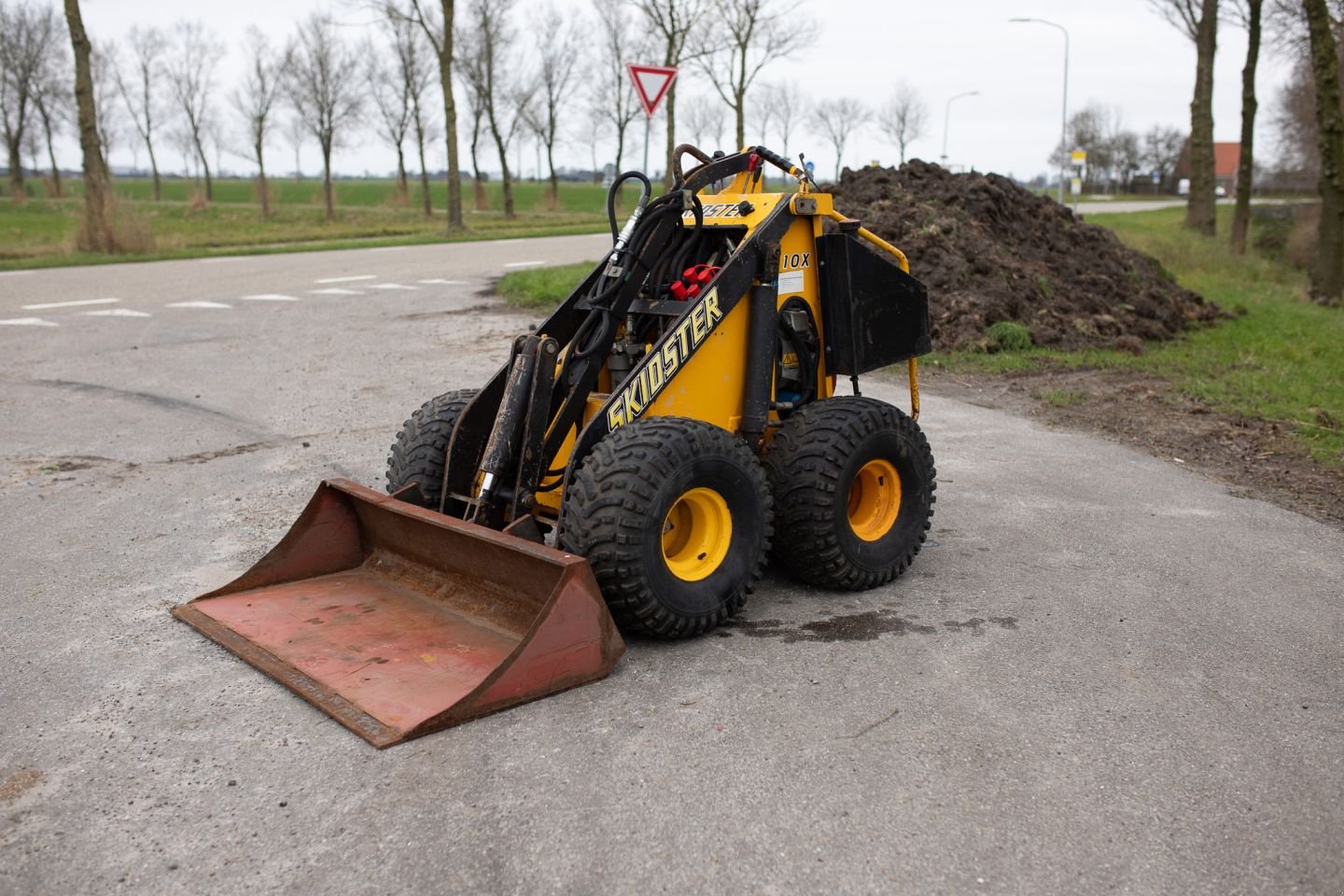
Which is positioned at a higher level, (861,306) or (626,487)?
(861,306)

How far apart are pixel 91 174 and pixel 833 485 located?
20068 millimetres

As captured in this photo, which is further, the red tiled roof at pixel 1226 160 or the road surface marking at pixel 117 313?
the red tiled roof at pixel 1226 160

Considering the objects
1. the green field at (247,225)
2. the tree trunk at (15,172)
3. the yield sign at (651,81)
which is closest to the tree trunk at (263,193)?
the green field at (247,225)

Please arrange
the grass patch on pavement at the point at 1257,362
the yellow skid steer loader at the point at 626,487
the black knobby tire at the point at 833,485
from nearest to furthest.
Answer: the yellow skid steer loader at the point at 626,487 → the black knobby tire at the point at 833,485 → the grass patch on pavement at the point at 1257,362

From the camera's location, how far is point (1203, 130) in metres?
24.8

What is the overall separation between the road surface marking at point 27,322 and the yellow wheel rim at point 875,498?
10.2 meters

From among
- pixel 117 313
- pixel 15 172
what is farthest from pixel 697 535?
pixel 15 172

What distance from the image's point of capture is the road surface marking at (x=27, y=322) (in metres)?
12.3

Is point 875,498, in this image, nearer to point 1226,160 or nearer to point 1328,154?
point 1328,154

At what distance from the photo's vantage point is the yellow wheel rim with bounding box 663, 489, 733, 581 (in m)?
4.50

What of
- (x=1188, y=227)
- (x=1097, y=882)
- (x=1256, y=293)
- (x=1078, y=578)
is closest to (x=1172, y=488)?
(x=1078, y=578)

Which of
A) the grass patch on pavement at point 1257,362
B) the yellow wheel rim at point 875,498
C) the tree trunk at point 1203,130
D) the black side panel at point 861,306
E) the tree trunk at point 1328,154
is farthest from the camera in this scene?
the tree trunk at point 1203,130

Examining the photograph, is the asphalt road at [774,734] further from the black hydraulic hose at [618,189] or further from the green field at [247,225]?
the green field at [247,225]

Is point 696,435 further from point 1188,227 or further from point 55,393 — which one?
point 1188,227
